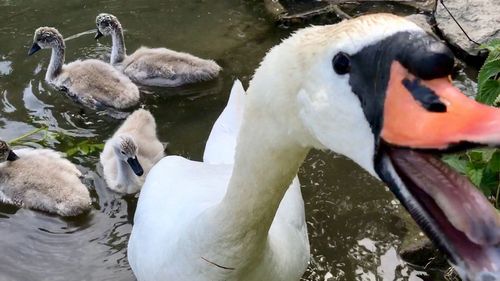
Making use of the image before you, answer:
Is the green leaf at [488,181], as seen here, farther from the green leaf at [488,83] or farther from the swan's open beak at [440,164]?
the swan's open beak at [440,164]

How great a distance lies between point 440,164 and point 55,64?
191 inches

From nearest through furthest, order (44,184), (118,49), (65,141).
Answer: (44,184), (65,141), (118,49)

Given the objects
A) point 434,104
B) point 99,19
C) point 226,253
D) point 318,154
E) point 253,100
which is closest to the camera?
point 434,104

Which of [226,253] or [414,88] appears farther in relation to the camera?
[226,253]

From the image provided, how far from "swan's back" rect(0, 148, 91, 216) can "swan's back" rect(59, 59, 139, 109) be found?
0.81 metres

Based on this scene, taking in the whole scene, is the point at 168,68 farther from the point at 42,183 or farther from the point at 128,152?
the point at 42,183

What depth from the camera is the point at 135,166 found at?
15.4 ft

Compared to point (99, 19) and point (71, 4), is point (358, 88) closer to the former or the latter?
point (99, 19)

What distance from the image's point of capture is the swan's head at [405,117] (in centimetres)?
140

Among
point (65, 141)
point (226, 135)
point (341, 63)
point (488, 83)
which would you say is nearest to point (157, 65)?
point (65, 141)

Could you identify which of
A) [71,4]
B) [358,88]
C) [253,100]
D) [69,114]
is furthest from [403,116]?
[71,4]

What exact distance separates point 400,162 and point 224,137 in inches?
103

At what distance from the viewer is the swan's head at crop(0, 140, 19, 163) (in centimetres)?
466

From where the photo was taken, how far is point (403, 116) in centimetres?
148
